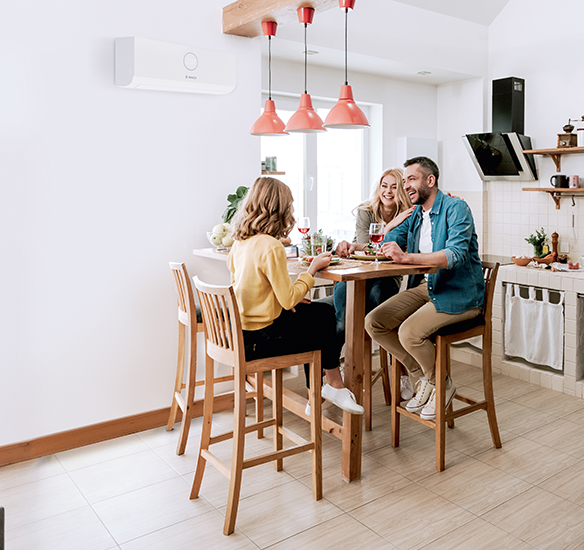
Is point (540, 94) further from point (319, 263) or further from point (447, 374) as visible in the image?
point (319, 263)

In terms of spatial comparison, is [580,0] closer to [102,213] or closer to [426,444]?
[426,444]

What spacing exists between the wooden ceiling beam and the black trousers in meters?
1.41

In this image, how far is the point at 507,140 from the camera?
4281 millimetres

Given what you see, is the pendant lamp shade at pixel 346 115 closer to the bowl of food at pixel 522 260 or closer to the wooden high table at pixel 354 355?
the wooden high table at pixel 354 355

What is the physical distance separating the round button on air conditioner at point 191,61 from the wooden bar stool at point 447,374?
70.8 inches

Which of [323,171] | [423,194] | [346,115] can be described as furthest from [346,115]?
[323,171]

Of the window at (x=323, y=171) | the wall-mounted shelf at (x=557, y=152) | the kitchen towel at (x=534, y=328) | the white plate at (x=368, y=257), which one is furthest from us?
the window at (x=323, y=171)

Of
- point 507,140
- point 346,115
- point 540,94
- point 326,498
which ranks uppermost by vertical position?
point 540,94

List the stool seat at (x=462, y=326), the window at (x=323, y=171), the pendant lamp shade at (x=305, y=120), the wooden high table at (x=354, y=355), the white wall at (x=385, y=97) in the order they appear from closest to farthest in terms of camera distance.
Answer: the wooden high table at (x=354, y=355) → the stool seat at (x=462, y=326) → the pendant lamp shade at (x=305, y=120) → the white wall at (x=385, y=97) → the window at (x=323, y=171)

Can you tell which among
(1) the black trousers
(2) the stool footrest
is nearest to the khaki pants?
(1) the black trousers

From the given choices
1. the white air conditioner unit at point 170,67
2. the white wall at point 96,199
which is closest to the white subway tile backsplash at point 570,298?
the white wall at point 96,199

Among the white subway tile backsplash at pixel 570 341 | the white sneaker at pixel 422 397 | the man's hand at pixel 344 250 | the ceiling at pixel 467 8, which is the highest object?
the ceiling at pixel 467 8

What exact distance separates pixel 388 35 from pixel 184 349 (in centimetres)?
263

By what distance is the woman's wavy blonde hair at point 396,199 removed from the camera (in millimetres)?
3240
